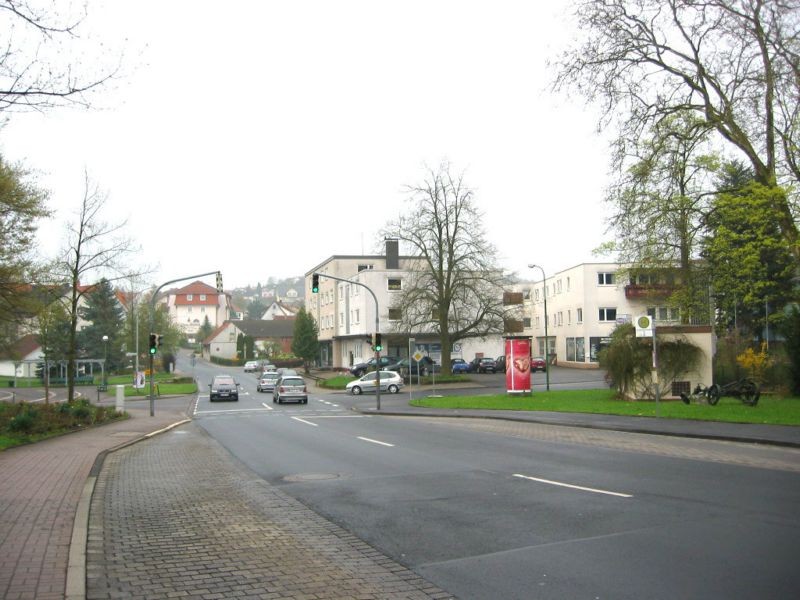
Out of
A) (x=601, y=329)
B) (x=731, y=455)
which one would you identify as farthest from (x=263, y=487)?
(x=601, y=329)

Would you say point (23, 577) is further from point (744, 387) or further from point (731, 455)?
point (744, 387)

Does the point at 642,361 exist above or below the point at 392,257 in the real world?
below

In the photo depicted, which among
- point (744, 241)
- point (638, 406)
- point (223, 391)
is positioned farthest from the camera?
point (223, 391)

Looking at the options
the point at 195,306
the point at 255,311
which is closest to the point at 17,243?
the point at 195,306

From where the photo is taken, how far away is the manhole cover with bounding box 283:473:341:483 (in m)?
12.1

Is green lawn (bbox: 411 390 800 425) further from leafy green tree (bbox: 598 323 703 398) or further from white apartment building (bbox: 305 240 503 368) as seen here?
white apartment building (bbox: 305 240 503 368)

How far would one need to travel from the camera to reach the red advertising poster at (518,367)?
34.7 meters

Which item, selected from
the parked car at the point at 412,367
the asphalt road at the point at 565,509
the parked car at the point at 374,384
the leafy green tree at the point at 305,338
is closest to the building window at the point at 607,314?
the parked car at the point at 412,367

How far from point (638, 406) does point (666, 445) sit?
11.0 meters

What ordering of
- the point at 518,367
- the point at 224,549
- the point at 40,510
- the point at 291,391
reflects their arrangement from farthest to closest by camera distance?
the point at 291,391 → the point at 518,367 → the point at 40,510 → the point at 224,549

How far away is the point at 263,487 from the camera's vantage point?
11.4m

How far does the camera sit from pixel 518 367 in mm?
→ 34688

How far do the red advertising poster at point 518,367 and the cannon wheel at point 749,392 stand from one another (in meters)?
11.4

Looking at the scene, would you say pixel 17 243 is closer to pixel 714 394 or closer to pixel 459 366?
pixel 714 394
